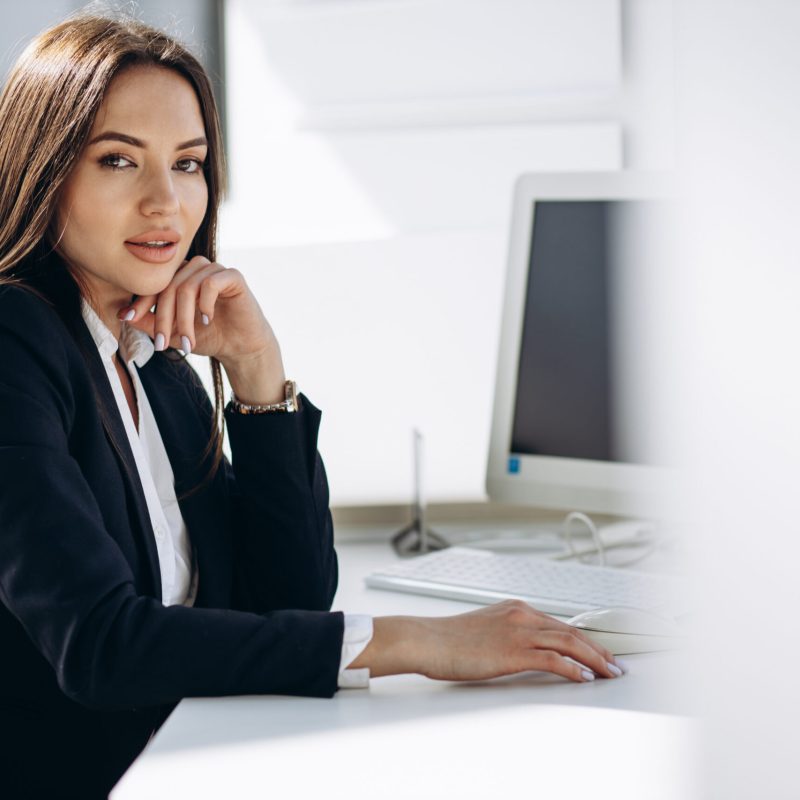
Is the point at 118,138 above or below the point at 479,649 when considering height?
above

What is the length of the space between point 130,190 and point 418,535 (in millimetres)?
813

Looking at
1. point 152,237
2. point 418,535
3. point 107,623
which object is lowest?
point 418,535

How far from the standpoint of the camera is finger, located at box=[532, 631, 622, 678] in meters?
0.98

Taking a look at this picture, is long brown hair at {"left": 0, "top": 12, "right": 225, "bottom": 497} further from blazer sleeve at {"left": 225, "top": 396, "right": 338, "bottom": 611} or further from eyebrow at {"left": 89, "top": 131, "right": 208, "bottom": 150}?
blazer sleeve at {"left": 225, "top": 396, "right": 338, "bottom": 611}

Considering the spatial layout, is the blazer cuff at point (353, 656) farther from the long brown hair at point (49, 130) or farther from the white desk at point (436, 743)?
the long brown hair at point (49, 130)

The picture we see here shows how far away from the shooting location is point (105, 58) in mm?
1228

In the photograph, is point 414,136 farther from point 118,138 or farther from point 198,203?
point 118,138

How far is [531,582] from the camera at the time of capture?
139cm

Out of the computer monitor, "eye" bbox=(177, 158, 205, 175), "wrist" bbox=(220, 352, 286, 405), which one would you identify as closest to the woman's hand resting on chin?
"wrist" bbox=(220, 352, 286, 405)

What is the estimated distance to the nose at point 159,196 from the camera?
1249 mm

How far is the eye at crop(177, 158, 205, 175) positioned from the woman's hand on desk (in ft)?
2.16

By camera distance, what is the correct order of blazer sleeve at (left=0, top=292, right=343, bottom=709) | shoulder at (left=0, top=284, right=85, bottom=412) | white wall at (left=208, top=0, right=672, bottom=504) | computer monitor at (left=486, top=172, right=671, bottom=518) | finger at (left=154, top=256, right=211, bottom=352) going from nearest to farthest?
blazer sleeve at (left=0, top=292, right=343, bottom=709) → shoulder at (left=0, top=284, right=85, bottom=412) → finger at (left=154, top=256, right=211, bottom=352) → computer monitor at (left=486, top=172, right=671, bottom=518) → white wall at (left=208, top=0, right=672, bottom=504)

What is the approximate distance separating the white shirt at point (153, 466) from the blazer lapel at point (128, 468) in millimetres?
27

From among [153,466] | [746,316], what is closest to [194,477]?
[153,466]
